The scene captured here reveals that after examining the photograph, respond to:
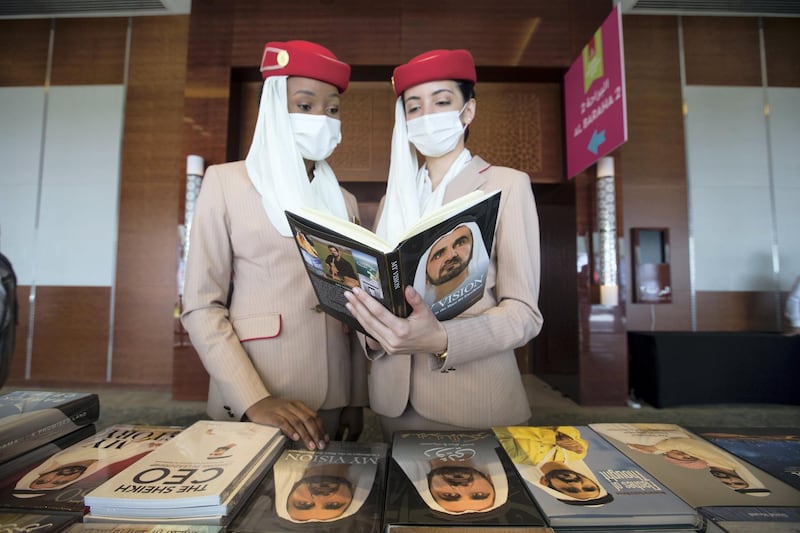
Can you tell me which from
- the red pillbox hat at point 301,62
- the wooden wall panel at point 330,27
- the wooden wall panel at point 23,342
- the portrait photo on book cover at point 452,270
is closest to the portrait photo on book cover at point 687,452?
the portrait photo on book cover at point 452,270

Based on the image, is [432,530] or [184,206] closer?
[432,530]

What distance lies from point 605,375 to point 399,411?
9.69 ft

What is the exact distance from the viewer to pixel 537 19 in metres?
3.43

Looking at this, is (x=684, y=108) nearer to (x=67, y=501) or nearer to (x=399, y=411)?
(x=399, y=411)

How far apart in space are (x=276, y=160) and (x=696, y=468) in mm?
1175

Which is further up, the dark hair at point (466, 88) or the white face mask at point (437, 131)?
the dark hair at point (466, 88)

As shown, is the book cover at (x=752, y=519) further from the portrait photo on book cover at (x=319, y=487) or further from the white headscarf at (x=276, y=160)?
the white headscarf at (x=276, y=160)

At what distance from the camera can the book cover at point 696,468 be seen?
53cm

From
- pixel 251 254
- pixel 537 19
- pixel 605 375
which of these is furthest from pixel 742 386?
pixel 251 254

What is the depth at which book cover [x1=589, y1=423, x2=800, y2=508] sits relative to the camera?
1.74ft

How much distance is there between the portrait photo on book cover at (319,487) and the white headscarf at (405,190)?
616 mm

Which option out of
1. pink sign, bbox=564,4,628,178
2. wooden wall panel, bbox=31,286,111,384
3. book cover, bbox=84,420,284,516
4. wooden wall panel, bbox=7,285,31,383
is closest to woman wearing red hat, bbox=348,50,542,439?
book cover, bbox=84,420,284,516

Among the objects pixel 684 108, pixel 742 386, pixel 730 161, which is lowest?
pixel 742 386

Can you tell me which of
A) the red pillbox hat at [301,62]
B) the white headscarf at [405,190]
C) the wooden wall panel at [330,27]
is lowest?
the white headscarf at [405,190]
